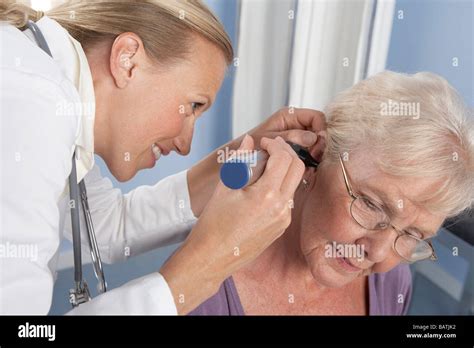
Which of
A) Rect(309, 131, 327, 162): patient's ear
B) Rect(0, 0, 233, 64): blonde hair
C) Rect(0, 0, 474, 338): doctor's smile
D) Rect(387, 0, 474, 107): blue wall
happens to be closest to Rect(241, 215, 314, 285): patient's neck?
Rect(0, 0, 474, 338): doctor's smile

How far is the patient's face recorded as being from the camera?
895 millimetres

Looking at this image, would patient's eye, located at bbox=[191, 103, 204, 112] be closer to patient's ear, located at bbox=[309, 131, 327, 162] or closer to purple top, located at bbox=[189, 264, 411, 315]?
patient's ear, located at bbox=[309, 131, 327, 162]

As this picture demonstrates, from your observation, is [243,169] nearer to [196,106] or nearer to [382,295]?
[196,106]

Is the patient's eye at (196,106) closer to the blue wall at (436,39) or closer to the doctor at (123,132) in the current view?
the doctor at (123,132)

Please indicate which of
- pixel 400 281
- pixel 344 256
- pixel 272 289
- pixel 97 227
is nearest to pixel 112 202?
pixel 97 227

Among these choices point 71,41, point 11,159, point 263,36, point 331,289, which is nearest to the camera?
point 11,159

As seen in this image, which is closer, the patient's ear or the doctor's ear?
the doctor's ear

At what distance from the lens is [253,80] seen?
1.58 meters

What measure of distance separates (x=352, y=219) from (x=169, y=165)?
73cm

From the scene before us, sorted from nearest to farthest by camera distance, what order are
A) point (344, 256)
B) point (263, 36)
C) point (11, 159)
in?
1. point (11, 159)
2. point (344, 256)
3. point (263, 36)

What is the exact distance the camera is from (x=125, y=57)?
81 cm

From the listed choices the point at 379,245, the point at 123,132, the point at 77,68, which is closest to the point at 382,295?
the point at 379,245
